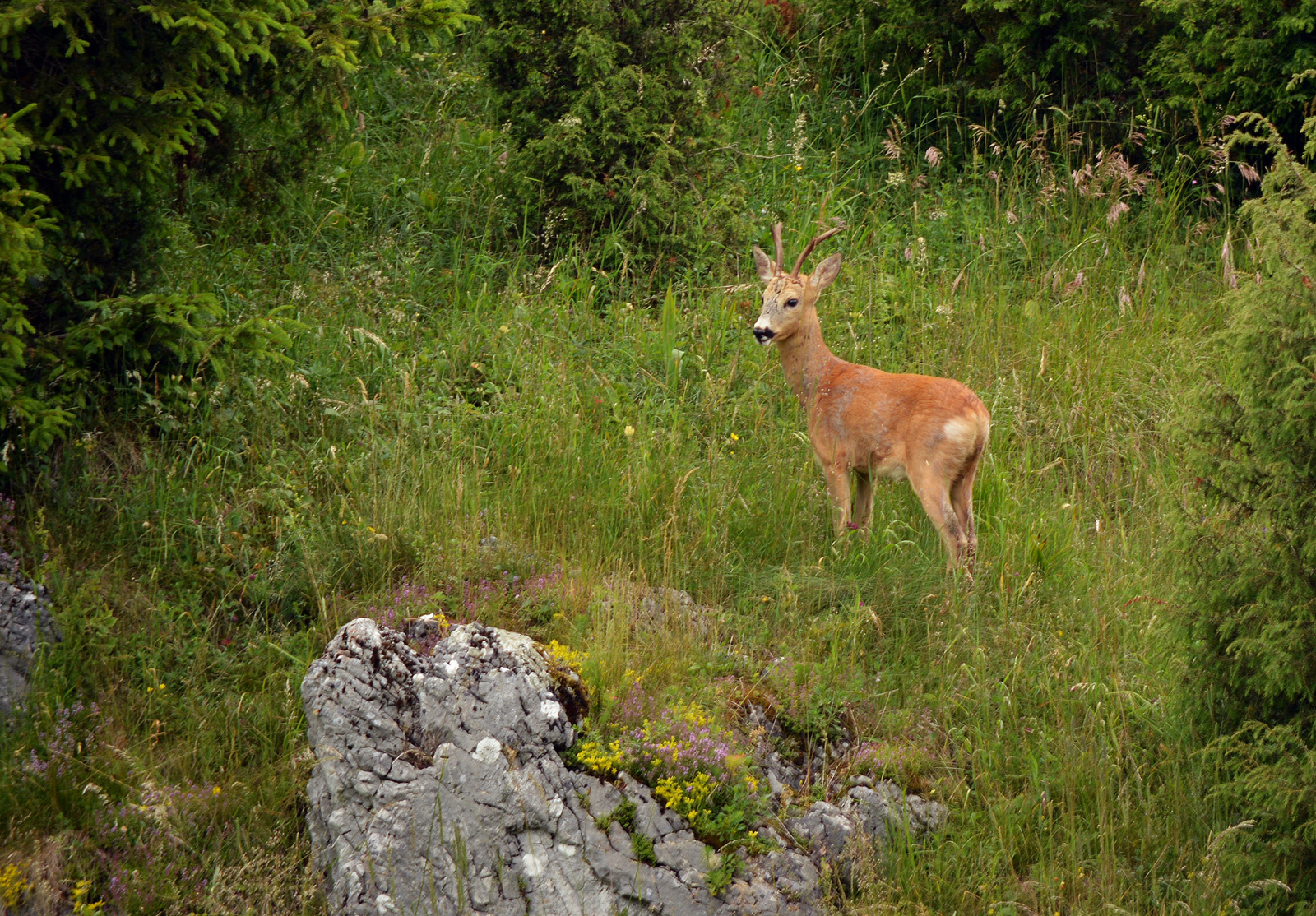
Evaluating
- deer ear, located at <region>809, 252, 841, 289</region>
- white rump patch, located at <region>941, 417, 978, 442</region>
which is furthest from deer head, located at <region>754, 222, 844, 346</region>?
white rump patch, located at <region>941, 417, 978, 442</region>

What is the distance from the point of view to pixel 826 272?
652 centimetres

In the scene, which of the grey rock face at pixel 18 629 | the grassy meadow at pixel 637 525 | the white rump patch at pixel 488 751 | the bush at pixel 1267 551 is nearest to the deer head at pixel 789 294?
the grassy meadow at pixel 637 525

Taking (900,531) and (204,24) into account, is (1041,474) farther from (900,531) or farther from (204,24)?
(204,24)

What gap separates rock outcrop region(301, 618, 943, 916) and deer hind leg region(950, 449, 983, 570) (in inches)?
74.4

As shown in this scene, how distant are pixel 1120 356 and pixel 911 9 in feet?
12.1

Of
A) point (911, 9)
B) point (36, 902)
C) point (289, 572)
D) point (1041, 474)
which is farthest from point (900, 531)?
point (911, 9)

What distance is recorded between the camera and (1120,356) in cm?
727

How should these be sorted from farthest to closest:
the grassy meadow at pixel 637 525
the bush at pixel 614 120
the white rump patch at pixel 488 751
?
1. the bush at pixel 614 120
2. the grassy meadow at pixel 637 525
3. the white rump patch at pixel 488 751

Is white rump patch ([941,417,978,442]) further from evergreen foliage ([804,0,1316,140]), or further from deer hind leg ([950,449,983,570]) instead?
evergreen foliage ([804,0,1316,140])

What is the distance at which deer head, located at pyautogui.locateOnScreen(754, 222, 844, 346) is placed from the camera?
20.7ft

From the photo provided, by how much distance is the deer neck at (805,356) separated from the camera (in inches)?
254

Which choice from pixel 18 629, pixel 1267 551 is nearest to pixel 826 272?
pixel 1267 551

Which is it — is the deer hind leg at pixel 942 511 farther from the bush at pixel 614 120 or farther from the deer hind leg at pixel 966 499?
the bush at pixel 614 120

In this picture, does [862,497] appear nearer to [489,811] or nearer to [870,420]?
[870,420]
